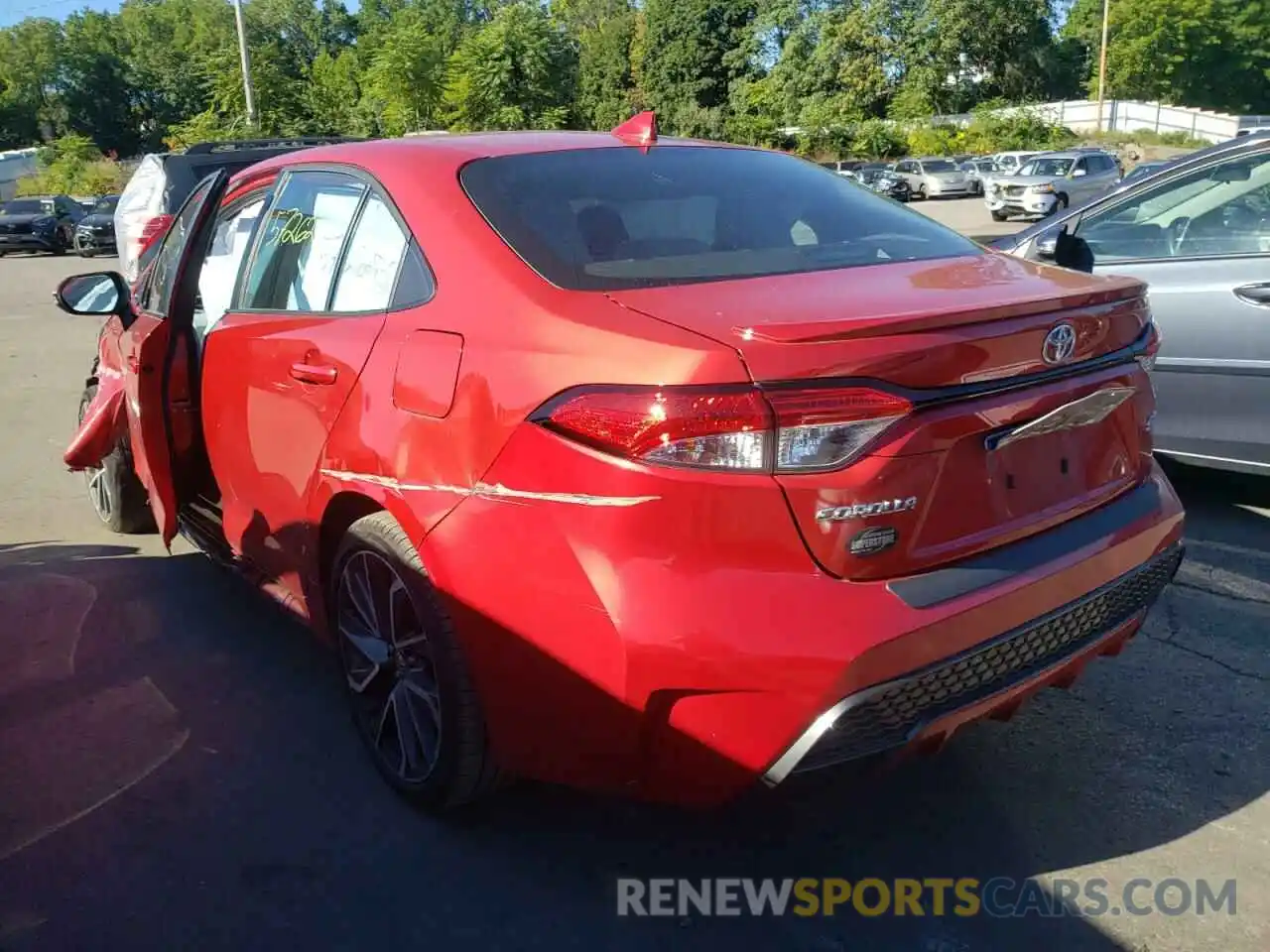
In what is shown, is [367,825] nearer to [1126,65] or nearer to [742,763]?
[742,763]

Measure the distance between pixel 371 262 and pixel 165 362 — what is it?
126cm

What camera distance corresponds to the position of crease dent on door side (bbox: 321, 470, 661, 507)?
2126mm

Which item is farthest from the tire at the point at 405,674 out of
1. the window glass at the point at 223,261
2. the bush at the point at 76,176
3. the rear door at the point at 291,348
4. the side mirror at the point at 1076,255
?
the bush at the point at 76,176

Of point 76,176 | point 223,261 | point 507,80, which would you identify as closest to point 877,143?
point 507,80

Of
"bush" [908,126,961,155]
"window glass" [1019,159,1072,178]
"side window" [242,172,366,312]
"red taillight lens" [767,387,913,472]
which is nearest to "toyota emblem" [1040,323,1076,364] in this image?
"red taillight lens" [767,387,913,472]

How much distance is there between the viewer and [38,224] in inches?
1055

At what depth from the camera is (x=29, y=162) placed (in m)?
65.3

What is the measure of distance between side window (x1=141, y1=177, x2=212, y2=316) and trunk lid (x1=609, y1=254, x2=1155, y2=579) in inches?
90.5

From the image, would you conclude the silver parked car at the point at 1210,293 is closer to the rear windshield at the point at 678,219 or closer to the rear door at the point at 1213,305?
the rear door at the point at 1213,305

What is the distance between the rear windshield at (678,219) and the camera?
264 cm

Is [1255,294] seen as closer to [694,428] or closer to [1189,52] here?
[694,428]

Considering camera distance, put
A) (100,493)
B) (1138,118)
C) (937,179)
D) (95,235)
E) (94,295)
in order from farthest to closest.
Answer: (1138,118) → (937,179) → (95,235) → (100,493) → (94,295)

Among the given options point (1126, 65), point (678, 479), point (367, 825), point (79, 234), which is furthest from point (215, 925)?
point (1126, 65)

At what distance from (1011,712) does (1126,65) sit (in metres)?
89.8
